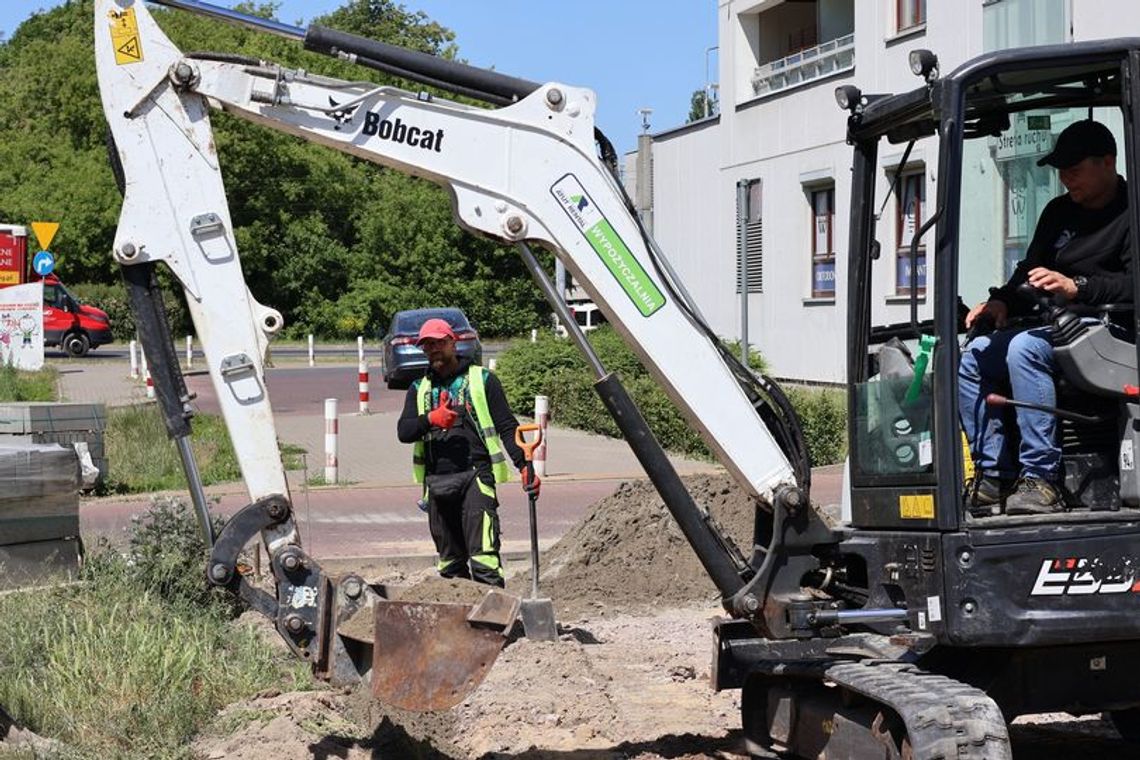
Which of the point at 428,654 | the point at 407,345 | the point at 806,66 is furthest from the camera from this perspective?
the point at 806,66

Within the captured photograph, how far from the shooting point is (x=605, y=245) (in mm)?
6305

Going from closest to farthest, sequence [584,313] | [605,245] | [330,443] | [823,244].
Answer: [605,245]
[584,313]
[330,443]
[823,244]

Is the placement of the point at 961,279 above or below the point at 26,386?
above

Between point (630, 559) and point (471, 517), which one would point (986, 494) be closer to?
point (471, 517)

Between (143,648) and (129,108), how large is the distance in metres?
2.97

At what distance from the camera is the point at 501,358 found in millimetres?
27422

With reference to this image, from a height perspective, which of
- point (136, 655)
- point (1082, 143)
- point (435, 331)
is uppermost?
point (1082, 143)

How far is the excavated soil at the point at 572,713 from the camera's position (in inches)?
282

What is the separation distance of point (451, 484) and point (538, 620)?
103 centimetres

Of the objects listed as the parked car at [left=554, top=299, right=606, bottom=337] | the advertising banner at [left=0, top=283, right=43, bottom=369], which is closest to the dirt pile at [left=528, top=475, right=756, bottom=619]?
the parked car at [left=554, top=299, right=606, bottom=337]

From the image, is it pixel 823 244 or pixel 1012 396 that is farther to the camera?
pixel 823 244

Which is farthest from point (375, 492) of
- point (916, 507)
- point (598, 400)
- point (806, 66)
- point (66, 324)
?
point (66, 324)

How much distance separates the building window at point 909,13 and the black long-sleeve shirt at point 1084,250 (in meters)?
20.3

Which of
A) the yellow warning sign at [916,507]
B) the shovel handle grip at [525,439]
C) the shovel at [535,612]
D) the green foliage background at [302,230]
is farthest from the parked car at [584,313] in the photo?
the green foliage background at [302,230]
